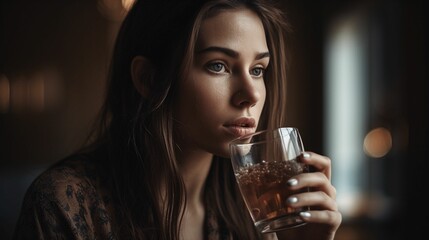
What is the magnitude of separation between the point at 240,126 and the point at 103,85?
3.04 metres

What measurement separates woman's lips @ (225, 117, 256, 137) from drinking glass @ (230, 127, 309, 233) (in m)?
0.19

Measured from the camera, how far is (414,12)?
12.0ft

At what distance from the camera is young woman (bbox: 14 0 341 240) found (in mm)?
1232

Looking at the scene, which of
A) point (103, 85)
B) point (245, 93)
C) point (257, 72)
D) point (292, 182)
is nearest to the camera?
point (292, 182)

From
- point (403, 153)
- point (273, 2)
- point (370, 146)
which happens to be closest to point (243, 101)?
point (273, 2)

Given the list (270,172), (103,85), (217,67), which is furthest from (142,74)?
(103,85)

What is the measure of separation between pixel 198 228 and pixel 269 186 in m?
0.48

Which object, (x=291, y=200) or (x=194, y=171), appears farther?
(x=194, y=171)

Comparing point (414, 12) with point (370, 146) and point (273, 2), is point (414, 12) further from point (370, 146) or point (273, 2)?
point (273, 2)

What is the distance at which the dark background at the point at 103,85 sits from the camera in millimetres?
3635

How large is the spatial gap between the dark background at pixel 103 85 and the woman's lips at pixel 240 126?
2.46 metres

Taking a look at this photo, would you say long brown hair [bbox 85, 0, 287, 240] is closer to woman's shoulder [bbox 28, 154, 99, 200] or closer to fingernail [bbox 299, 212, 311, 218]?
woman's shoulder [bbox 28, 154, 99, 200]

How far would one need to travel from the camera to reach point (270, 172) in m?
1.07

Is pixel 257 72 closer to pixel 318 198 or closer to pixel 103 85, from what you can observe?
pixel 318 198
